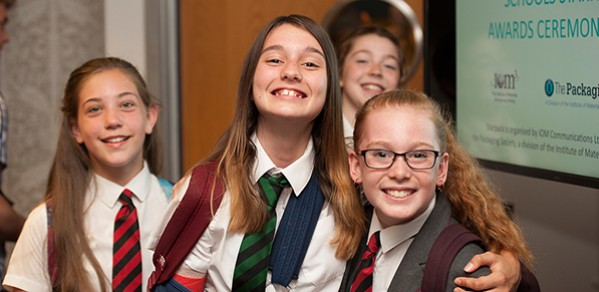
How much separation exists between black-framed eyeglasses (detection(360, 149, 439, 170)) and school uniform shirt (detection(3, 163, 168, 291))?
26.5 inches

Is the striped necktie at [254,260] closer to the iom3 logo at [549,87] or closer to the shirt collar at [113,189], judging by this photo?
the shirt collar at [113,189]

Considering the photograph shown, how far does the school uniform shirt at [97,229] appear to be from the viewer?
217cm

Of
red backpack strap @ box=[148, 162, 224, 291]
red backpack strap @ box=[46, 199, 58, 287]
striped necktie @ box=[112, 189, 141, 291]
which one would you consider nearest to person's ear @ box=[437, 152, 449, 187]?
red backpack strap @ box=[148, 162, 224, 291]

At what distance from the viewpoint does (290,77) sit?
1.92 meters

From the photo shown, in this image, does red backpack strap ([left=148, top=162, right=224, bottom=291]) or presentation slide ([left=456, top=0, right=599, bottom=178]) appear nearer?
red backpack strap ([left=148, top=162, right=224, bottom=291])

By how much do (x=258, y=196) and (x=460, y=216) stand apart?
0.50 metres

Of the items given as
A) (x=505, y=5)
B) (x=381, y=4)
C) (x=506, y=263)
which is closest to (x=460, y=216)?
(x=506, y=263)

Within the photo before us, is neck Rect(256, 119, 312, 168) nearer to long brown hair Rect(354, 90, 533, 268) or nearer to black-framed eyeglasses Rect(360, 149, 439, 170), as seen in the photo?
long brown hair Rect(354, 90, 533, 268)

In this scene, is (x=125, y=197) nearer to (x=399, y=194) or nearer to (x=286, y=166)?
(x=286, y=166)

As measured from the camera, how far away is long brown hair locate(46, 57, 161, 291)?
7.06 ft

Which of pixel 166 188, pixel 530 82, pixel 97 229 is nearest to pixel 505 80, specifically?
pixel 530 82

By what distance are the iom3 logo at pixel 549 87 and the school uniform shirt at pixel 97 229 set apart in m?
1.13

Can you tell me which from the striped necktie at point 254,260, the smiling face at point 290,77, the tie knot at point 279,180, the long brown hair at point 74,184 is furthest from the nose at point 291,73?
the long brown hair at point 74,184

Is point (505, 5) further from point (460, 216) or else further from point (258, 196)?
point (258, 196)
